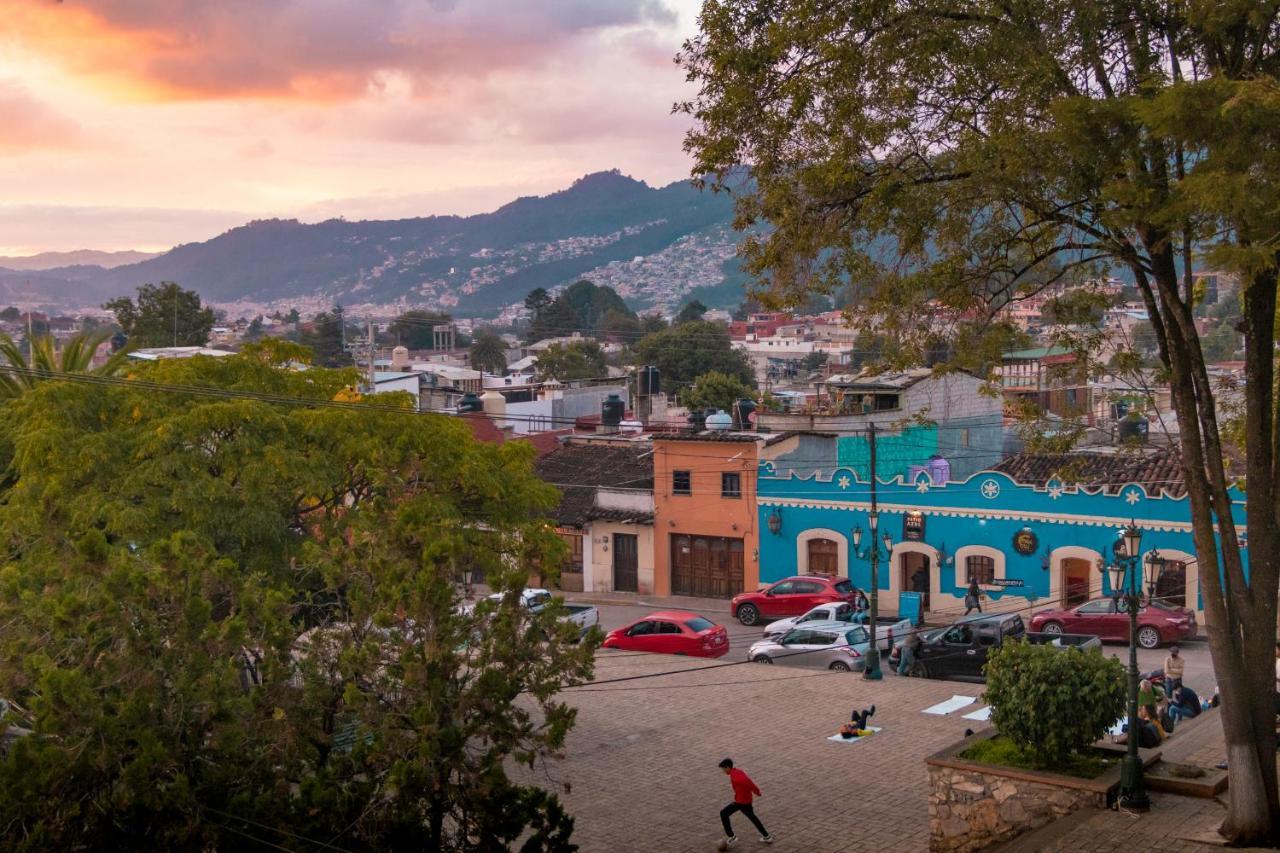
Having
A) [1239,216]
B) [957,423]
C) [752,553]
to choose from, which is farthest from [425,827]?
[957,423]

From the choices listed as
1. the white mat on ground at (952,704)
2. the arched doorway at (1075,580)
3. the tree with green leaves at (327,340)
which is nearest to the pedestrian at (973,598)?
the arched doorway at (1075,580)

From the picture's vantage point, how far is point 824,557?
3481 cm

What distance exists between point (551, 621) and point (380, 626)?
4.76 feet

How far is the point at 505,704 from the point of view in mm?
10508

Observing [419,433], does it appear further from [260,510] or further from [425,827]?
[425,827]

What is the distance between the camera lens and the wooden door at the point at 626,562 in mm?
38312

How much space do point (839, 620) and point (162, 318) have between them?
63610 millimetres

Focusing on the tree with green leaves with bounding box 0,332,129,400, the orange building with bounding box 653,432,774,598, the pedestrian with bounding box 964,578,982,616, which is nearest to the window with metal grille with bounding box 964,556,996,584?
the pedestrian with bounding box 964,578,982,616

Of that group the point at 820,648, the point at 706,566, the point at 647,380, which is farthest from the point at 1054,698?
the point at 647,380

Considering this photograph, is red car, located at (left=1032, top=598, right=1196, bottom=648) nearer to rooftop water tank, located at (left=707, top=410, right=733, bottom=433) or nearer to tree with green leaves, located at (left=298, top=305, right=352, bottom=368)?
rooftop water tank, located at (left=707, top=410, right=733, bottom=433)

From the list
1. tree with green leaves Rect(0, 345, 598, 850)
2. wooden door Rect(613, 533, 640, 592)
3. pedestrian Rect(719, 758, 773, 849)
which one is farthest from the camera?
wooden door Rect(613, 533, 640, 592)

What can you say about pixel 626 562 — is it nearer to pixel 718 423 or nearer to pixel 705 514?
pixel 705 514

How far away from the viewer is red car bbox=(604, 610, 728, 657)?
1065 inches

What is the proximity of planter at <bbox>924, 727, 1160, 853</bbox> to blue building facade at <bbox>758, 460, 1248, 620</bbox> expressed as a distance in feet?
52.1
